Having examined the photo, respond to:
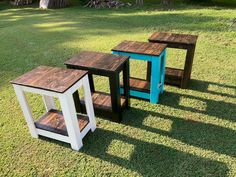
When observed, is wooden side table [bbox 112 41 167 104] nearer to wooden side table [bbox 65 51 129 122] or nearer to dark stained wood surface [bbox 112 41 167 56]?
dark stained wood surface [bbox 112 41 167 56]

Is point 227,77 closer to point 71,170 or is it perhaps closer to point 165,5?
point 71,170

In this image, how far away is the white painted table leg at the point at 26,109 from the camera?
1.89 meters

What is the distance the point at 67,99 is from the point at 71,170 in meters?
0.63

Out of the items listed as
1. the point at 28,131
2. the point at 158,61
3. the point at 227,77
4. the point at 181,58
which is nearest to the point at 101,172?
the point at 28,131

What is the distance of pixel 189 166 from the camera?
5.90 feet

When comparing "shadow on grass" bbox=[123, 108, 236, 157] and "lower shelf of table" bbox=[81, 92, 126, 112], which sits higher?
"lower shelf of table" bbox=[81, 92, 126, 112]

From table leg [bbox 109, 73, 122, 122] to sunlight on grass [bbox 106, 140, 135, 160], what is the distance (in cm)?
31

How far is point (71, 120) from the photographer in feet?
5.99

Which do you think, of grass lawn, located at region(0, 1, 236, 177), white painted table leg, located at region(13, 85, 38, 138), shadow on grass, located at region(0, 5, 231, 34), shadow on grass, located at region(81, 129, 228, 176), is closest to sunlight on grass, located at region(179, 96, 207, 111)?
grass lawn, located at region(0, 1, 236, 177)

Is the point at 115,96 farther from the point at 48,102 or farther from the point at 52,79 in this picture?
the point at 48,102

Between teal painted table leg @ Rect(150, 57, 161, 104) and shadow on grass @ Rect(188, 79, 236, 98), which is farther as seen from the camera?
shadow on grass @ Rect(188, 79, 236, 98)

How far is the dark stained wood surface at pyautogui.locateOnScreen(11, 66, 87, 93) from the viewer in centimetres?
174

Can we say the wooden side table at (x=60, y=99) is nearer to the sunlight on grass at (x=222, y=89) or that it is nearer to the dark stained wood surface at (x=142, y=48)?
the dark stained wood surface at (x=142, y=48)

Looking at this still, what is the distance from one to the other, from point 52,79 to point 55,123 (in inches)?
21.2
